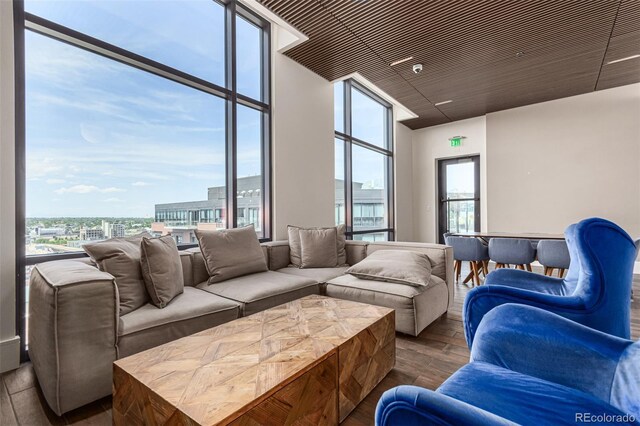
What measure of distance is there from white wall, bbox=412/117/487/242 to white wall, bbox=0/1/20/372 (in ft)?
20.3

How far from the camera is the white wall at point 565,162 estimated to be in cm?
504

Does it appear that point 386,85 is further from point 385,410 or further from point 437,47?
→ point 385,410

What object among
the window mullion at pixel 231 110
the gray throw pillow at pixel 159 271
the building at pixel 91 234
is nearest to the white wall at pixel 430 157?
the window mullion at pixel 231 110

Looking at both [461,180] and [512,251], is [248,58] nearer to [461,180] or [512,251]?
[512,251]

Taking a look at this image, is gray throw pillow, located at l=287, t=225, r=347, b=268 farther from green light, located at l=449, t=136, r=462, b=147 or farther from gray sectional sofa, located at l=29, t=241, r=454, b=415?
green light, located at l=449, t=136, r=462, b=147

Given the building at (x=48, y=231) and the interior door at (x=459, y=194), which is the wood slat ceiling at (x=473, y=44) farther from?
the building at (x=48, y=231)

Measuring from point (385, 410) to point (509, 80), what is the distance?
5548mm

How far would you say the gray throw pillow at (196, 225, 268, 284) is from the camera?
2635mm

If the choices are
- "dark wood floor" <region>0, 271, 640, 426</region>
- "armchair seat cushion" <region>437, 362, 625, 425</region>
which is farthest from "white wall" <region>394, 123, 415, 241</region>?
"armchair seat cushion" <region>437, 362, 625, 425</region>

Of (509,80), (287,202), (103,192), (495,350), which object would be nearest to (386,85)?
(509,80)

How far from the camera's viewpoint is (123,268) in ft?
6.47

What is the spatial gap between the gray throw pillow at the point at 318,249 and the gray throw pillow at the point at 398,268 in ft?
1.70

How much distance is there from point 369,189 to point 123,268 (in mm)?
4746

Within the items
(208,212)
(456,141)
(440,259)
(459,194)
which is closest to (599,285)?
(440,259)
